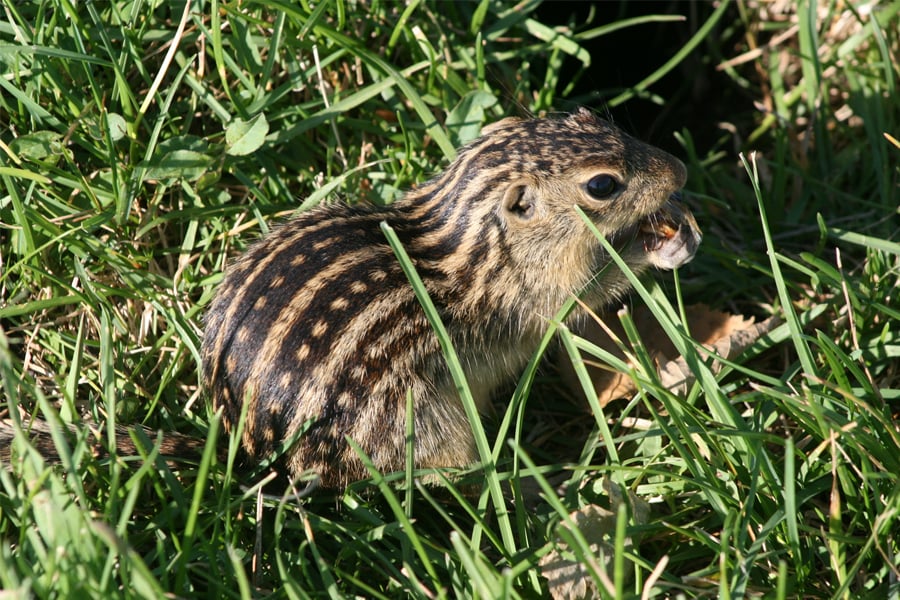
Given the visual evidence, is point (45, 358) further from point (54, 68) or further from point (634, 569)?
point (634, 569)

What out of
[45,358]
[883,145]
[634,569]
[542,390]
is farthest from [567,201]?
[45,358]

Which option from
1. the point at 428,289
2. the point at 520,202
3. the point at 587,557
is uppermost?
the point at 520,202

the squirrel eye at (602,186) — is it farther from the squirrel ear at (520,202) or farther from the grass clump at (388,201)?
the grass clump at (388,201)

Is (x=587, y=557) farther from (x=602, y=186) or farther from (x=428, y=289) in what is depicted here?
(x=602, y=186)

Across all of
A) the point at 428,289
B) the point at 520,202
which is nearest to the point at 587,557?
the point at 428,289

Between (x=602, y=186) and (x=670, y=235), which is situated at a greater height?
(x=602, y=186)

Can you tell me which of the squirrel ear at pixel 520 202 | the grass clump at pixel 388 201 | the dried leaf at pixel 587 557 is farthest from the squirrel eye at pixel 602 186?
the dried leaf at pixel 587 557
